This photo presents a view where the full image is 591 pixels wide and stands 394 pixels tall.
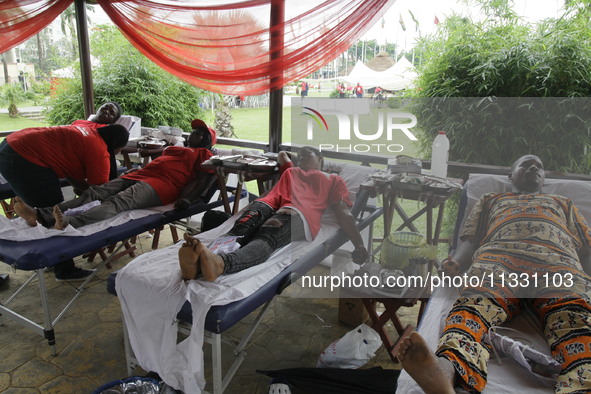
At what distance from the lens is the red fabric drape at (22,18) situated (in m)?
3.70

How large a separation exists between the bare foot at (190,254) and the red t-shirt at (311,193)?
2.68ft

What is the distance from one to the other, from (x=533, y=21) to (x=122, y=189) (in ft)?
8.84

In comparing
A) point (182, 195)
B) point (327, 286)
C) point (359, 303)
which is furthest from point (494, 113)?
point (182, 195)

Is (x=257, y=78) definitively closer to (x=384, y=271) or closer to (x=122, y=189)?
(x=122, y=189)

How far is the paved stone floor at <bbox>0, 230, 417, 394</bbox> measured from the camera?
1938 mm

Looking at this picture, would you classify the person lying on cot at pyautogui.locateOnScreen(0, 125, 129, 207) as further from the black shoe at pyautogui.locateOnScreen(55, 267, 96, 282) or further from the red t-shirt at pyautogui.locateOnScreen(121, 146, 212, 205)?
the black shoe at pyautogui.locateOnScreen(55, 267, 96, 282)

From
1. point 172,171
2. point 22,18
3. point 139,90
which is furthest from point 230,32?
point 139,90

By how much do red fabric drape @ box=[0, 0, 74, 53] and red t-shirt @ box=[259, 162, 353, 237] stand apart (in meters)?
2.85

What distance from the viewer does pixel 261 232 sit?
225 centimetres

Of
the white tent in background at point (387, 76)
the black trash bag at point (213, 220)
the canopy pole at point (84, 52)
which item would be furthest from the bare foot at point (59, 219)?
the canopy pole at point (84, 52)

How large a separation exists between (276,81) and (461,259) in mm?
1908

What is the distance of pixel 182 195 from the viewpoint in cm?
296

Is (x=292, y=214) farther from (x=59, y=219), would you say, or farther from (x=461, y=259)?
(x=59, y=219)


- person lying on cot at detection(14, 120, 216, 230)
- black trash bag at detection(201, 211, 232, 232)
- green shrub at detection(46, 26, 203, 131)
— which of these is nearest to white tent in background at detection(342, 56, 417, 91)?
black trash bag at detection(201, 211, 232, 232)
